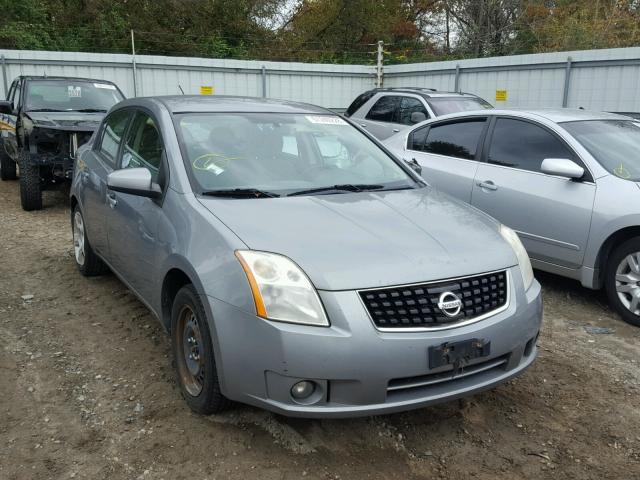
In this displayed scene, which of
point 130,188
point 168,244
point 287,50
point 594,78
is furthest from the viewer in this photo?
point 287,50

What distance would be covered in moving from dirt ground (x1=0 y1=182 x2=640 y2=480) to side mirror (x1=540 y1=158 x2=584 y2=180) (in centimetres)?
123

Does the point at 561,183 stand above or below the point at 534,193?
above

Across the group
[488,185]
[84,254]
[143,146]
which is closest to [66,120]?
[84,254]

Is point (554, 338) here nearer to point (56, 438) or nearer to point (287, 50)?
point (56, 438)

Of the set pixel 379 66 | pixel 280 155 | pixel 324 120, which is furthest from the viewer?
pixel 379 66

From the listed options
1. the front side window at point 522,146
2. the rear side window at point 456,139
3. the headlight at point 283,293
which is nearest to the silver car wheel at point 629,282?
the front side window at point 522,146

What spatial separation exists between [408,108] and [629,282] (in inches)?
243

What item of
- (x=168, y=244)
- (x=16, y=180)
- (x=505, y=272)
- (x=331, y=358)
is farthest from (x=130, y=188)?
(x=16, y=180)

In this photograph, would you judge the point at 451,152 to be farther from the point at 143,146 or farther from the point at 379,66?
the point at 379,66

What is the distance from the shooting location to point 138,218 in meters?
3.67

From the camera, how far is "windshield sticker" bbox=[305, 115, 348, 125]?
4.21m

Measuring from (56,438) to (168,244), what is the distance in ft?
3.54

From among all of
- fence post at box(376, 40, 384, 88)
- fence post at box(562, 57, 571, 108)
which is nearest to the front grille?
fence post at box(562, 57, 571, 108)

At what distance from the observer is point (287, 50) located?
25.4 m
